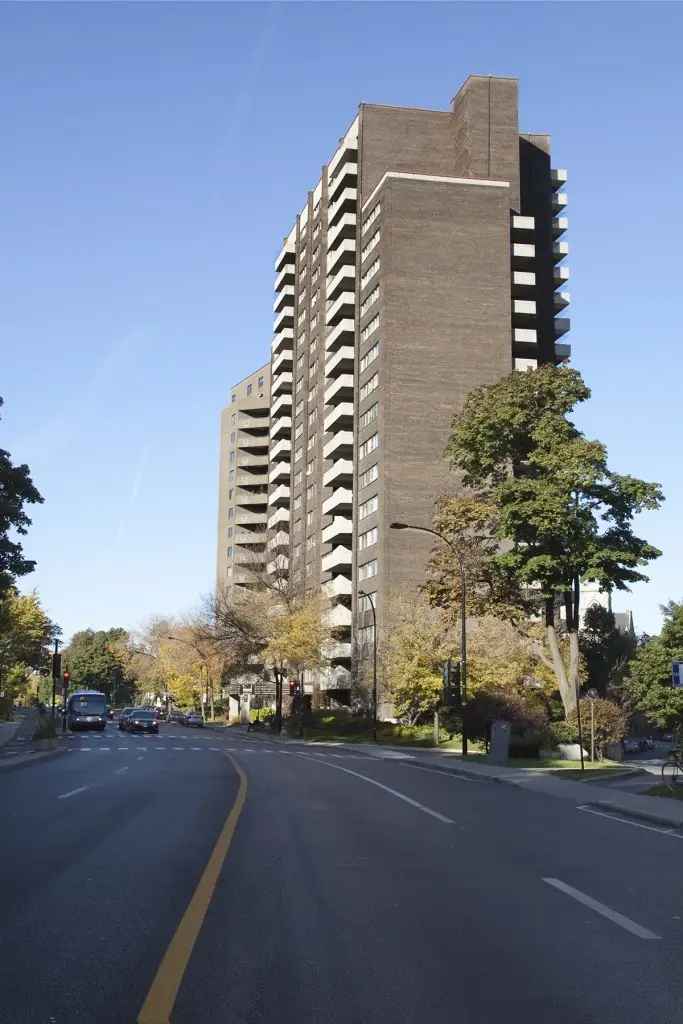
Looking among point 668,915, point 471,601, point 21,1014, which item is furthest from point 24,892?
point 471,601

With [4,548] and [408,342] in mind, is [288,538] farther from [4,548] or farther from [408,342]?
[4,548]

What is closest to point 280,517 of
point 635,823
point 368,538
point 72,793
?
point 368,538

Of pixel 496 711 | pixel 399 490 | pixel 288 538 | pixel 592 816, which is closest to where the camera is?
pixel 592 816

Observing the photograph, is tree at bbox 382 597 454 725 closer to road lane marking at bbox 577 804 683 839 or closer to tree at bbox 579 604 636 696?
tree at bbox 579 604 636 696

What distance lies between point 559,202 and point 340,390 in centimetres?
2767

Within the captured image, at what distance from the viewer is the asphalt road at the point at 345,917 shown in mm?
5582

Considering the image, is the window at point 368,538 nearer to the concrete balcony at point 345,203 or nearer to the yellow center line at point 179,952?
the concrete balcony at point 345,203

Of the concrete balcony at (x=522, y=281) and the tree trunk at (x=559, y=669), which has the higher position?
the concrete balcony at (x=522, y=281)

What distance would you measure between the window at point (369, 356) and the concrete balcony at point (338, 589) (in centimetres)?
1713

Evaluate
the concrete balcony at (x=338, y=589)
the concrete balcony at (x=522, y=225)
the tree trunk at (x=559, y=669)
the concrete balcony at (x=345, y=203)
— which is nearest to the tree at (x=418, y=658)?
the tree trunk at (x=559, y=669)

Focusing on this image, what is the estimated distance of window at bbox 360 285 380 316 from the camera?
271ft

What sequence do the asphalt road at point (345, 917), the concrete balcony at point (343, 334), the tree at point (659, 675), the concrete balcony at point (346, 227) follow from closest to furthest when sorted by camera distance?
1. the asphalt road at point (345, 917)
2. the tree at point (659, 675)
3. the concrete balcony at point (343, 334)
4. the concrete balcony at point (346, 227)

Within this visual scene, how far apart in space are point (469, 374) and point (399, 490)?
10.8m

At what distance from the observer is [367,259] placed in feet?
281
